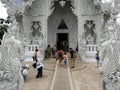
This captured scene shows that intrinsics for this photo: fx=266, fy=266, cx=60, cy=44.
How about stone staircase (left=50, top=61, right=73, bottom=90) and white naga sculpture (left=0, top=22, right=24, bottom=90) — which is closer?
white naga sculpture (left=0, top=22, right=24, bottom=90)

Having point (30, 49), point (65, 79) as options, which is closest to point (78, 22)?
point (30, 49)

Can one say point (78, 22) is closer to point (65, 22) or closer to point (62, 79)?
point (65, 22)

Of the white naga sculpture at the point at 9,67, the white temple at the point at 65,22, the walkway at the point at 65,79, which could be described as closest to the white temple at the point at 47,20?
the white temple at the point at 65,22

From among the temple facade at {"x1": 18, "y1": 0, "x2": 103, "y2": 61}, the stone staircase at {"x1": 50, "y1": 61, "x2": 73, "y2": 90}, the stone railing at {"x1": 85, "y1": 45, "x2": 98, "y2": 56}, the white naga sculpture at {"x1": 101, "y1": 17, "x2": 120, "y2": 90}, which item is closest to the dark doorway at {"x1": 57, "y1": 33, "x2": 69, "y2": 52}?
the temple facade at {"x1": 18, "y1": 0, "x2": 103, "y2": 61}

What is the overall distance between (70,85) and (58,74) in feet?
6.83

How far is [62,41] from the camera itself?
2006cm

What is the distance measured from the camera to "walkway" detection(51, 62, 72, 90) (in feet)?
31.3

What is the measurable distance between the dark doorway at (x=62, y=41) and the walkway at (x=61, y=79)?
21.6 ft

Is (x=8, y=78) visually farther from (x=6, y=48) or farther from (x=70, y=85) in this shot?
(x=70, y=85)

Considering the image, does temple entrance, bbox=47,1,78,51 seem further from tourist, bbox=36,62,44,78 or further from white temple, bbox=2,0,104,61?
tourist, bbox=36,62,44,78

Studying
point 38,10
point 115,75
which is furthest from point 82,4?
point 115,75

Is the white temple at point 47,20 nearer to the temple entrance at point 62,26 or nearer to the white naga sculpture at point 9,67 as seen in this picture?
the temple entrance at point 62,26

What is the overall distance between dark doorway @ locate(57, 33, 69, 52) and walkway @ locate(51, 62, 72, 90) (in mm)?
6592

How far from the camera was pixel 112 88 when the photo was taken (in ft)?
22.7
